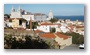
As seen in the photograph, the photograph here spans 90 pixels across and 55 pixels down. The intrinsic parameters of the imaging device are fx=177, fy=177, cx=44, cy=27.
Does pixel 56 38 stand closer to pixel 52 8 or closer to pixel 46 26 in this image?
pixel 46 26

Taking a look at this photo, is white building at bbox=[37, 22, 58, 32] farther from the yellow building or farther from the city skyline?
the yellow building

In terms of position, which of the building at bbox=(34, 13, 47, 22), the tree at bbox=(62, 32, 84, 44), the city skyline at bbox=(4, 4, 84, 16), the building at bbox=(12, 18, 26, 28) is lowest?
the tree at bbox=(62, 32, 84, 44)

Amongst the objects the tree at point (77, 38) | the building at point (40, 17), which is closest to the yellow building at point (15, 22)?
the building at point (40, 17)

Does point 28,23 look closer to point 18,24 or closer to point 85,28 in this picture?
point 18,24

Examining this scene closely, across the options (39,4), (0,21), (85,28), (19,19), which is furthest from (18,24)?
(85,28)

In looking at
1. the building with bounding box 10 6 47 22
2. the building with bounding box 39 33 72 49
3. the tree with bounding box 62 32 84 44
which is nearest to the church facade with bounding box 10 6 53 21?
the building with bounding box 10 6 47 22

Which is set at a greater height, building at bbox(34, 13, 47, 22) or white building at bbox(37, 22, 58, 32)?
building at bbox(34, 13, 47, 22)

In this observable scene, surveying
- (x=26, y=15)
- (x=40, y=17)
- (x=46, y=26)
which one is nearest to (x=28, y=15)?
(x=26, y=15)

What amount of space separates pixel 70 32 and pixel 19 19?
656mm

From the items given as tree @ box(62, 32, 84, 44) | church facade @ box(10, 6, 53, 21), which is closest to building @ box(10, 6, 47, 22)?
church facade @ box(10, 6, 53, 21)

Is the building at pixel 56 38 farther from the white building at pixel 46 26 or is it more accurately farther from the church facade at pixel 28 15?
the church facade at pixel 28 15

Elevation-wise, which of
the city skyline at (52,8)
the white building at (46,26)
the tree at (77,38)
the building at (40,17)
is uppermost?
the city skyline at (52,8)

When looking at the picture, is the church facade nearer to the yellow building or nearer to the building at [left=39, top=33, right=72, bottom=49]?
the yellow building

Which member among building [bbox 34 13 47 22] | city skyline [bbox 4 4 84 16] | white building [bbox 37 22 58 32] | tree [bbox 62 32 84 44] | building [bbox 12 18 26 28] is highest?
city skyline [bbox 4 4 84 16]
